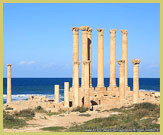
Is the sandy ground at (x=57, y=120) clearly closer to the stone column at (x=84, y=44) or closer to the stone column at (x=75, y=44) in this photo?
the stone column at (x=84, y=44)

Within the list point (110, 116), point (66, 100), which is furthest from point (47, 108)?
point (110, 116)

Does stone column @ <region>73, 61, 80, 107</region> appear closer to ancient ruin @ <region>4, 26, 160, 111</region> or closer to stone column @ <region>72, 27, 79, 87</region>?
ancient ruin @ <region>4, 26, 160, 111</region>

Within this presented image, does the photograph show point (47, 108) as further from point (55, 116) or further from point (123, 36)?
point (123, 36)

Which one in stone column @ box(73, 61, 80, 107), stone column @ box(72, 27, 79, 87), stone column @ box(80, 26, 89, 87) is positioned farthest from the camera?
stone column @ box(72, 27, 79, 87)

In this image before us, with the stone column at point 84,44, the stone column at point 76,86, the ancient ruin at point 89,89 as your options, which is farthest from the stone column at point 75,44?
the stone column at point 76,86

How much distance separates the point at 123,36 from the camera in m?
52.2

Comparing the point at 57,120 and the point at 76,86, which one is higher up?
the point at 76,86

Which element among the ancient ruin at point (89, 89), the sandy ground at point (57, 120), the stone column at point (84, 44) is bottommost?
the sandy ground at point (57, 120)

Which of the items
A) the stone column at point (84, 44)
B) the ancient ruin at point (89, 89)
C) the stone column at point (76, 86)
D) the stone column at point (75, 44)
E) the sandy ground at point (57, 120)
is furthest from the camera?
the stone column at point (75, 44)

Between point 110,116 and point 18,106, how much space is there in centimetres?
1208

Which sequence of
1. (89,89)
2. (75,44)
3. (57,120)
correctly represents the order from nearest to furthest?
1. (57,120)
2. (89,89)
3. (75,44)

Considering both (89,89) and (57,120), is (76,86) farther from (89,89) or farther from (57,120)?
(57,120)

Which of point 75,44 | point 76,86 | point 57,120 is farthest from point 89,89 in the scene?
point 57,120

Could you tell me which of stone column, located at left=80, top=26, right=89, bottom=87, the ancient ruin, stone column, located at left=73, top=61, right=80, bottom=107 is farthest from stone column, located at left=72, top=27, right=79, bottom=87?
stone column, located at left=73, top=61, right=80, bottom=107
